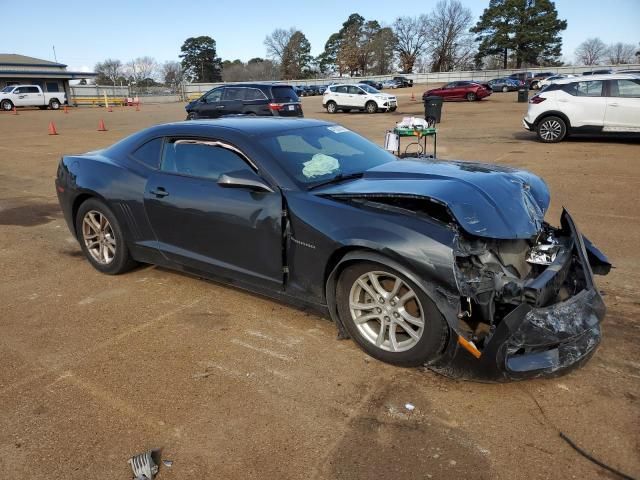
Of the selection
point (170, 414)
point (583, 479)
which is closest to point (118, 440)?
point (170, 414)

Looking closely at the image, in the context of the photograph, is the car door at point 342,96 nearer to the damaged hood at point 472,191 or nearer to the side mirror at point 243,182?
the damaged hood at point 472,191

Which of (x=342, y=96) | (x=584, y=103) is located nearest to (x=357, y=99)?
(x=342, y=96)

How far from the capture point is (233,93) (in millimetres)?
17859

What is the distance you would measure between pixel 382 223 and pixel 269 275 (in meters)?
1.00

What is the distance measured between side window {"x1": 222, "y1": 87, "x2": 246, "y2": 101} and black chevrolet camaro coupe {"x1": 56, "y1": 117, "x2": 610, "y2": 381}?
13.8 m

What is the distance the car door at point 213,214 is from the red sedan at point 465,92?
33.3 m

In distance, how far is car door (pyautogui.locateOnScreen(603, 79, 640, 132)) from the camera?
11.9 m

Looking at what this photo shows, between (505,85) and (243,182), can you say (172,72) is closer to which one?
(505,85)

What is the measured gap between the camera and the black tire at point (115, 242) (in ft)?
14.9

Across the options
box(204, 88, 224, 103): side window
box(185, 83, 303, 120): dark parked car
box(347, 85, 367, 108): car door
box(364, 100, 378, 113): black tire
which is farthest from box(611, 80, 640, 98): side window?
box(347, 85, 367, 108): car door

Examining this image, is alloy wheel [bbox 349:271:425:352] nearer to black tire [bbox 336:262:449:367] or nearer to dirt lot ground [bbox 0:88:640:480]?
black tire [bbox 336:262:449:367]

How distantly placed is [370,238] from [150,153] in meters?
2.33

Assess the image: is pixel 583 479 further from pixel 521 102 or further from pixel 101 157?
pixel 521 102

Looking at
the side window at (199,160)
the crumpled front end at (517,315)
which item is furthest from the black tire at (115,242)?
the crumpled front end at (517,315)
